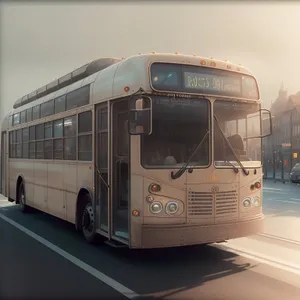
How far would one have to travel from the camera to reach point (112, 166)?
22.5ft

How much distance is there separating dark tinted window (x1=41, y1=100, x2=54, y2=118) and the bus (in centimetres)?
177

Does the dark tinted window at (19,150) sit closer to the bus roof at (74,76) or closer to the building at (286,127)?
the bus roof at (74,76)

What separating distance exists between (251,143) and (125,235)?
2.74 m

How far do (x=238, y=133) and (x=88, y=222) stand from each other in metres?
3.33

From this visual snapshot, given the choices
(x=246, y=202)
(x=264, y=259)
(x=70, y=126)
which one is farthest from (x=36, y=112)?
(x=264, y=259)

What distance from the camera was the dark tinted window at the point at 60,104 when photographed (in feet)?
29.6

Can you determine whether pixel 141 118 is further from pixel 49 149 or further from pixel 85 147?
pixel 49 149

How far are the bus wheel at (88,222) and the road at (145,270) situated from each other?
0.62 ft

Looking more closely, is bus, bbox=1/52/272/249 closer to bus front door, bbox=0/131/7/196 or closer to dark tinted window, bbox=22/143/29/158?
dark tinted window, bbox=22/143/29/158

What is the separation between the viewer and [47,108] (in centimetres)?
1004

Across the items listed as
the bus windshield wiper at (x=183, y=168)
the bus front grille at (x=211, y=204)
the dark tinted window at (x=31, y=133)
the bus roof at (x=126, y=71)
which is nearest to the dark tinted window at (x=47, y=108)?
the dark tinted window at (x=31, y=133)

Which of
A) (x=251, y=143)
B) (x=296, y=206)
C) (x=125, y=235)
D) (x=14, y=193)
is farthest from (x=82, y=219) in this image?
(x=296, y=206)

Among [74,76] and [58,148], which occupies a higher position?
[74,76]

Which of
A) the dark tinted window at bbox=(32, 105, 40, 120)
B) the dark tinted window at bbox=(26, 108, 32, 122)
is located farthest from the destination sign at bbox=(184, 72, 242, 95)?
the dark tinted window at bbox=(26, 108, 32, 122)
